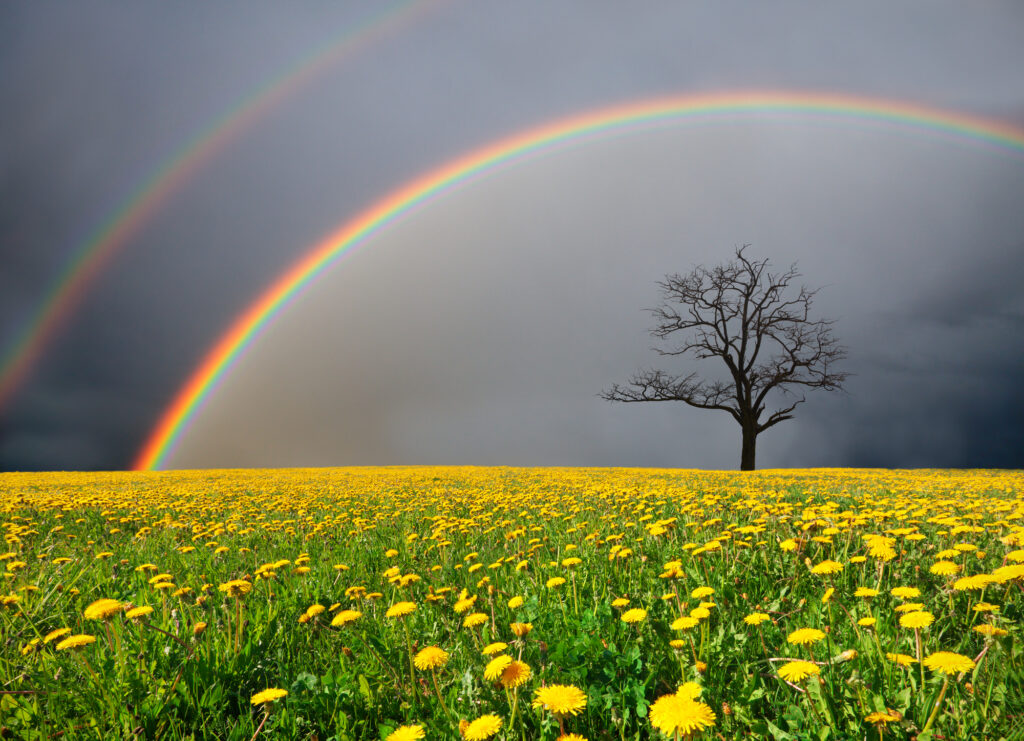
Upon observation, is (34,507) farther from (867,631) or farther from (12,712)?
(867,631)

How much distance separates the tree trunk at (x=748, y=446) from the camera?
3089 cm

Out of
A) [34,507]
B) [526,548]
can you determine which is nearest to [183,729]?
[526,548]

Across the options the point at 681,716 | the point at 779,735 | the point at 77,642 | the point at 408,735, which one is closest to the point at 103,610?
the point at 77,642

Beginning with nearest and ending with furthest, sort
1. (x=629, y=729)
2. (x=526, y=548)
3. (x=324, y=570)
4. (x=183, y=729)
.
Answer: (x=629, y=729)
(x=183, y=729)
(x=324, y=570)
(x=526, y=548)

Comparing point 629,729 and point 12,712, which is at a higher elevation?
point 629,729

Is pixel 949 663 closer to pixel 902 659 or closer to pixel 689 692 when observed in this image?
pixel 902 659

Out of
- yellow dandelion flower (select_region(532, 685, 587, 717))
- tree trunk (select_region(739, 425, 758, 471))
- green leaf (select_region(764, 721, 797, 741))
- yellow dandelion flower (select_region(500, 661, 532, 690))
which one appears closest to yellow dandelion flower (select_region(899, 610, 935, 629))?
green leaf (select_region(764, 721, 797, 741))

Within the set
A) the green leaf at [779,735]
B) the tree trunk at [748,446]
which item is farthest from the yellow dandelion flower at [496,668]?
the tree trunk at [748,446]

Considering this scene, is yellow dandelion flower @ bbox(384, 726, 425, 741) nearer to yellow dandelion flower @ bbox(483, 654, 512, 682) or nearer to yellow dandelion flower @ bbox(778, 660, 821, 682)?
yellow dandelion flower @ bbox(483, 654, 512, 682)

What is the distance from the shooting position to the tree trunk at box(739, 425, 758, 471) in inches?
1216

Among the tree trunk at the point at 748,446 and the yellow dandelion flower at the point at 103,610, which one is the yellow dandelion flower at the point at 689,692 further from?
the tree trunk at the point at 748,446

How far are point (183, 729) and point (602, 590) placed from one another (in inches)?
86.5

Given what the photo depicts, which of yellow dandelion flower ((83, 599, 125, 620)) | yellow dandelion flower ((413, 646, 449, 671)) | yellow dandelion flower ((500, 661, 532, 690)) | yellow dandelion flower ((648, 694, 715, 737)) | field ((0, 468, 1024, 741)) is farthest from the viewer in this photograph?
yellow dandelion flower ((83, 599, 125, 620))

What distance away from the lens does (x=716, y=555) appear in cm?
381
